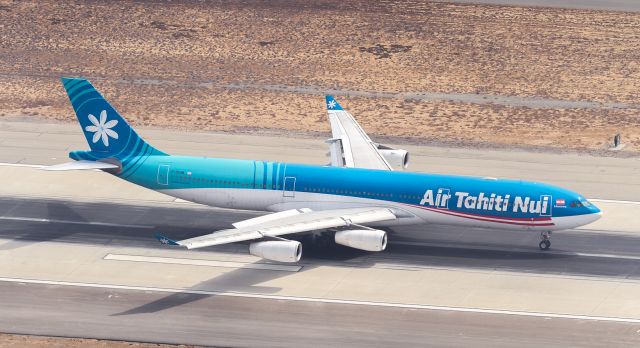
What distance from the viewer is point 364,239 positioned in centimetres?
7169

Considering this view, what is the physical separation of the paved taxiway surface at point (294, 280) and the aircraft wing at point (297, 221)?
7.71 ft

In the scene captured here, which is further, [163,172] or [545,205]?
[163,172]

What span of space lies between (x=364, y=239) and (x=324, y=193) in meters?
5.65

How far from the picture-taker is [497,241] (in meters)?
78.0

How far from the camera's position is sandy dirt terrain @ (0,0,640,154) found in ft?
333

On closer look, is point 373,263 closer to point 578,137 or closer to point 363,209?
point 363,209

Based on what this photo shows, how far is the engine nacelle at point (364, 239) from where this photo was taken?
71.6m

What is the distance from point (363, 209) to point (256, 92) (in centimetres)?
3371

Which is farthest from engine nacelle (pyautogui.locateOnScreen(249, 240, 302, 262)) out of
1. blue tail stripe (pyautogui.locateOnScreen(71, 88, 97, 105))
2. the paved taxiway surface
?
blue tail stripe (pyautogui.locateOnScreen(71, 88, 97, 105))

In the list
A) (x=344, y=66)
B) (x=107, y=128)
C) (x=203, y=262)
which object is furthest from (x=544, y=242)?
(x=344, y=66)

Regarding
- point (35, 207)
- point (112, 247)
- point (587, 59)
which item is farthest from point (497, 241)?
point (587, 59)

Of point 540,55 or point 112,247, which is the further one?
point 540,55

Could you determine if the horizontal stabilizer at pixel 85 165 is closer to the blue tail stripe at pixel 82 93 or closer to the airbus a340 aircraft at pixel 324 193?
the airbus a340 aircraft at pixel 324 193

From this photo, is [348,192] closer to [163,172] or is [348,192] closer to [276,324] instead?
[163,172]
